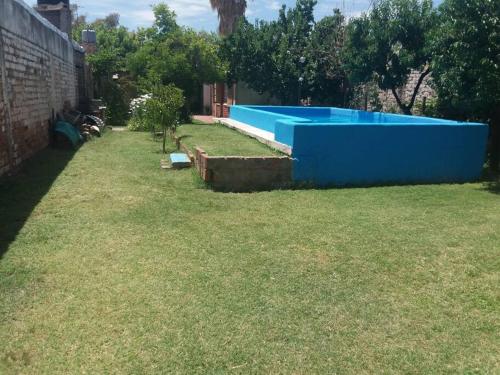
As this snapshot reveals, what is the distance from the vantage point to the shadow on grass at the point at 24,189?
529 cm

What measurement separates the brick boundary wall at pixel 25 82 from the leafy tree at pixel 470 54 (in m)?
8.76

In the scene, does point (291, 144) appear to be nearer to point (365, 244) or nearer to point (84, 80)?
point (365, 244)

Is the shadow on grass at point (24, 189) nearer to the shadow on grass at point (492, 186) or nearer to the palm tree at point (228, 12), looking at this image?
the shadow on grass at point (492, 186)

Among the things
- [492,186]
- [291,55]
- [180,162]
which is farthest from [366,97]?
[180,162]

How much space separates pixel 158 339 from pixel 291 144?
5.98 meters

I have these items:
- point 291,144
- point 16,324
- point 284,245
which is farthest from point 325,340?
point 291,144

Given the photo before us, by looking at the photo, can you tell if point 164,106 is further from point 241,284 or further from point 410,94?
point 410,94

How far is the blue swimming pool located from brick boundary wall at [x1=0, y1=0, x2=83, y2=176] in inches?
207

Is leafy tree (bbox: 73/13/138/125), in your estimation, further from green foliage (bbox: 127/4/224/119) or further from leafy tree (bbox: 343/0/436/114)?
A: leafy tree (bbox: 343/0/436/114)

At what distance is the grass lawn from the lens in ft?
10.1

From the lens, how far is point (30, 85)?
9859 mm

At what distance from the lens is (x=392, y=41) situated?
553 inches

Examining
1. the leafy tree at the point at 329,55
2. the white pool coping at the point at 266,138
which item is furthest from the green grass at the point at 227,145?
the leafy tree at the point at 329,55

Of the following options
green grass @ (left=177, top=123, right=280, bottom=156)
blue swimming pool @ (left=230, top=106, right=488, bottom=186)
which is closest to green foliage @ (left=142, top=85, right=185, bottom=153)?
green grass @ (left=177, top=123, right=280, bottom=156)
